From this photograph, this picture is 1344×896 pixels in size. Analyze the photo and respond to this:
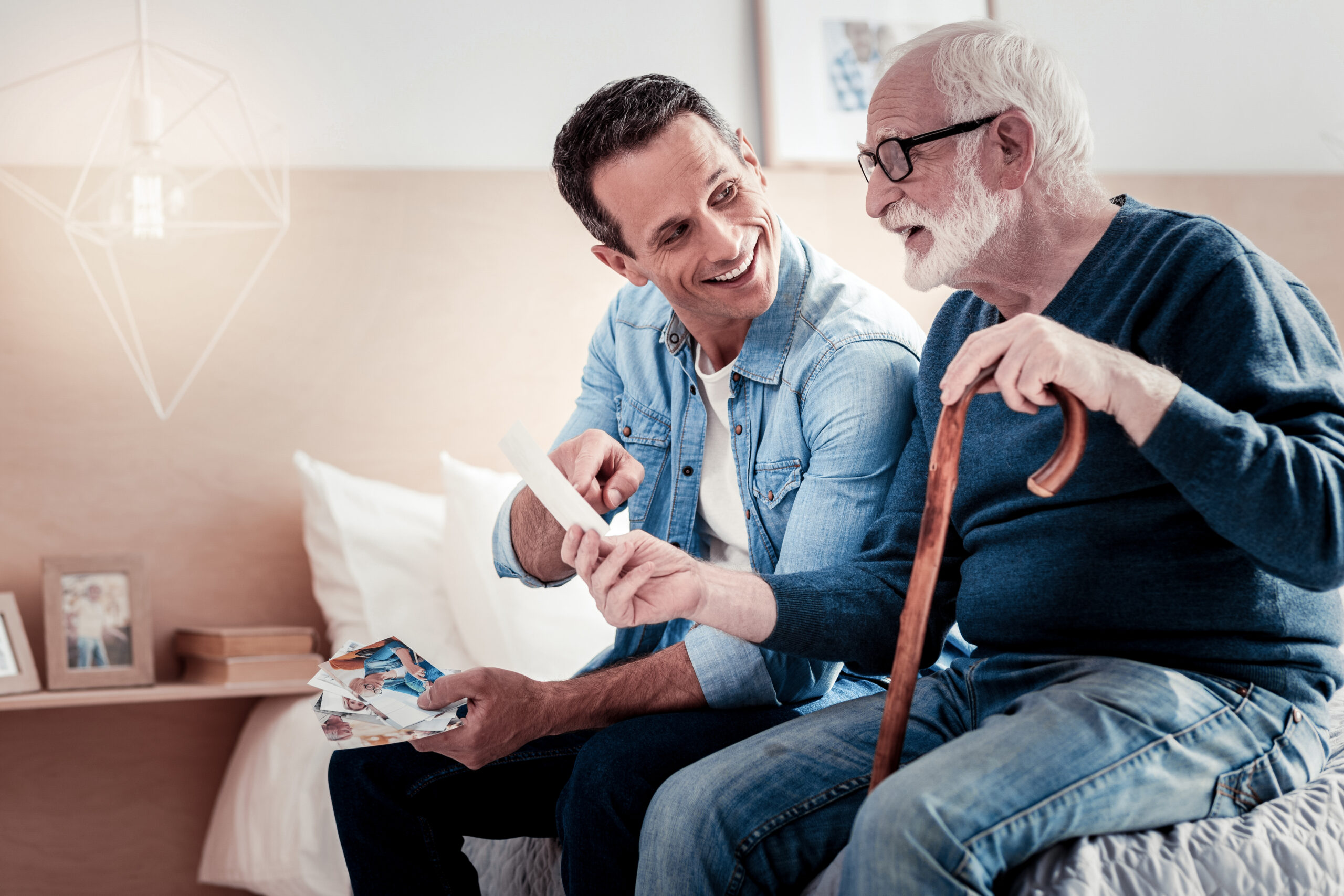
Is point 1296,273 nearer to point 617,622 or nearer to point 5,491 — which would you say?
point 617,622

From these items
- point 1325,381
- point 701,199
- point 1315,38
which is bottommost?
point 1325,381

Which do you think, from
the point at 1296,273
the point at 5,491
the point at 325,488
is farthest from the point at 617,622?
the point at 1296,273

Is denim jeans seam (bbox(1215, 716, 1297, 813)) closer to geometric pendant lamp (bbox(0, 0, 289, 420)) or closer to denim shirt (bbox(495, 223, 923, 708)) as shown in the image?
denim shirt (bbox(495, 223, 923, 708))

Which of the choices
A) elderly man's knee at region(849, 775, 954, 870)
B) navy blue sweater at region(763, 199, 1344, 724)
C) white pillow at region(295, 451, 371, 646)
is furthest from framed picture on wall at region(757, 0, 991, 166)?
elderly man's knee at region(849, 775, 954, 870)

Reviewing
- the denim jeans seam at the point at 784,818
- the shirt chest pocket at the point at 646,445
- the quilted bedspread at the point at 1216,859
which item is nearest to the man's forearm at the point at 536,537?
the shirt chest pocket at the point at 646,445

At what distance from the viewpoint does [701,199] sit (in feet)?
4.85

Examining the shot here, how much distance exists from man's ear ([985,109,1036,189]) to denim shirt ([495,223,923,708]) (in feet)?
0.88

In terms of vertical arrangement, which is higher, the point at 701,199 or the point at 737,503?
the point at 701,199

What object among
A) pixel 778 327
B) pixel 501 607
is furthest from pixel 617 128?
pixel 501 607

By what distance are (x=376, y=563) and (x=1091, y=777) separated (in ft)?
4.91

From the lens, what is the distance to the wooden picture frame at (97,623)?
1.98 m

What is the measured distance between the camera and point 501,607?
2.01 meters

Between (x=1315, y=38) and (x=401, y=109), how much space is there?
232cm

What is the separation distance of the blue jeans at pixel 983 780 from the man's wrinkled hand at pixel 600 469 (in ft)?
1.36
